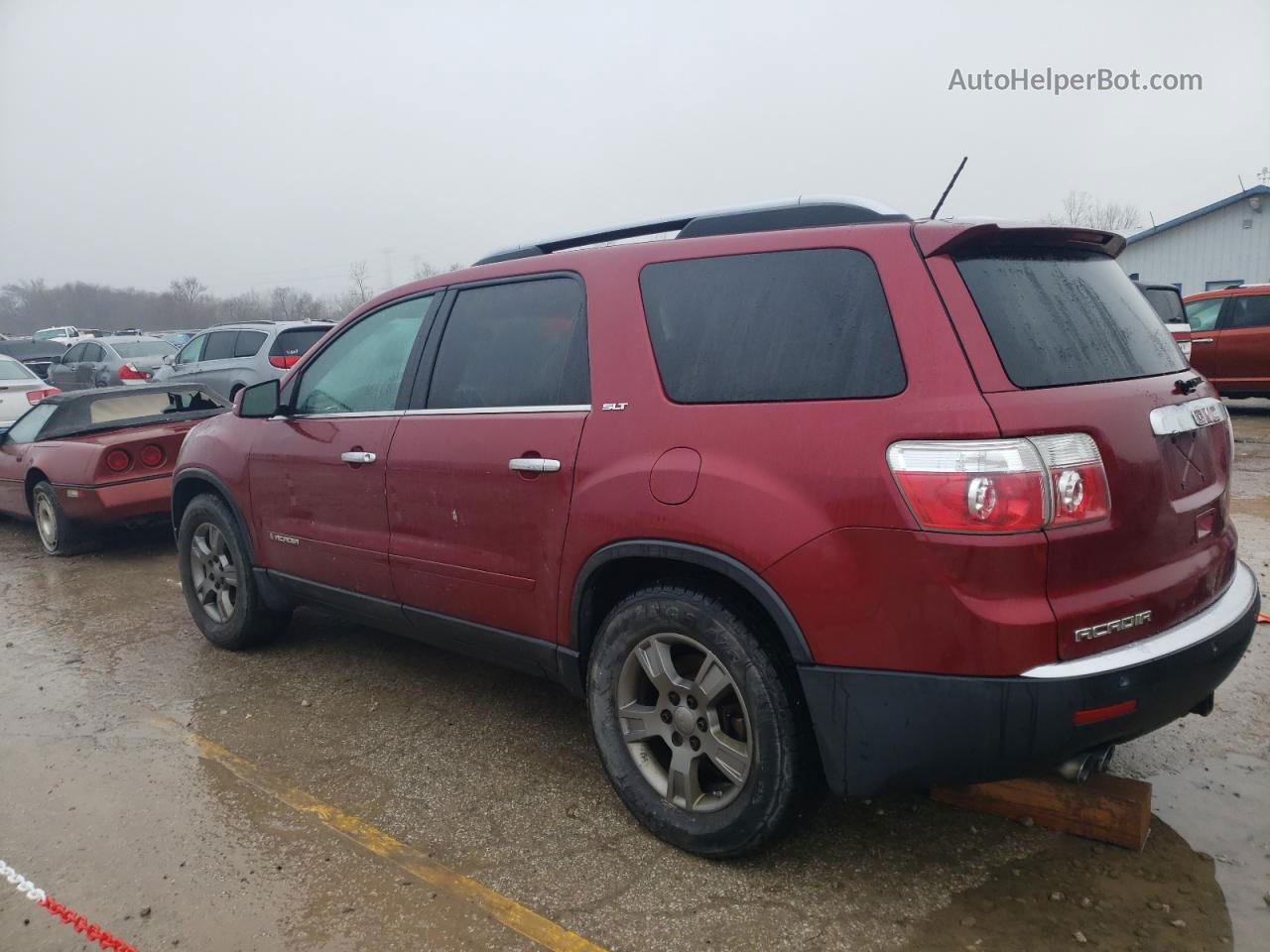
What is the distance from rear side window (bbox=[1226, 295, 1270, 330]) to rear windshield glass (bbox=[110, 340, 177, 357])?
19.9 metres

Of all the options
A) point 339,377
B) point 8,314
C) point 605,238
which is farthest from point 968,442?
point 8,314

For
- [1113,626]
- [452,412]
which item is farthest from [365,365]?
[1113,626]

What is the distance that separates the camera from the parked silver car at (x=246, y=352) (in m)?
12.3

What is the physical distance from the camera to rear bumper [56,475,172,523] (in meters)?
6.92

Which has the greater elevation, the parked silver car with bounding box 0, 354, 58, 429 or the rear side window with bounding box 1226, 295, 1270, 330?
the rear side window with bounding box 1226, 295, 1270, 330

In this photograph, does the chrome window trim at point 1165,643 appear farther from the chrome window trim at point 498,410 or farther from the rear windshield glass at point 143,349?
the rear windshield glass at point 143,349

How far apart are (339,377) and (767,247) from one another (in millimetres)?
2294

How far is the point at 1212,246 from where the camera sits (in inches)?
985

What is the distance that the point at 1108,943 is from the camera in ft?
7.74

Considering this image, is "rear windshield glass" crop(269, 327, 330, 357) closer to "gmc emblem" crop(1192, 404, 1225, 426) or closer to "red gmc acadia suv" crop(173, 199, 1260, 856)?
"red gmc acadia suv" crop(173, 199, 1260, 856)

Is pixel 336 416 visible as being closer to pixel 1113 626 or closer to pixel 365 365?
pixel 365 365

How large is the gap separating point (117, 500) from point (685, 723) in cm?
582

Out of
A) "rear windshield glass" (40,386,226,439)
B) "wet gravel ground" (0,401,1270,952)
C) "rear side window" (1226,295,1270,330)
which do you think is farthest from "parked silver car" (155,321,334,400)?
"rear side window" (1226,295,1270,330)

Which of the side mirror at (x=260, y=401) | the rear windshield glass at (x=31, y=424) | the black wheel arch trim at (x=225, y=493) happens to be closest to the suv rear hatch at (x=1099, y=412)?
the side mirror at (x=260, y=401)
